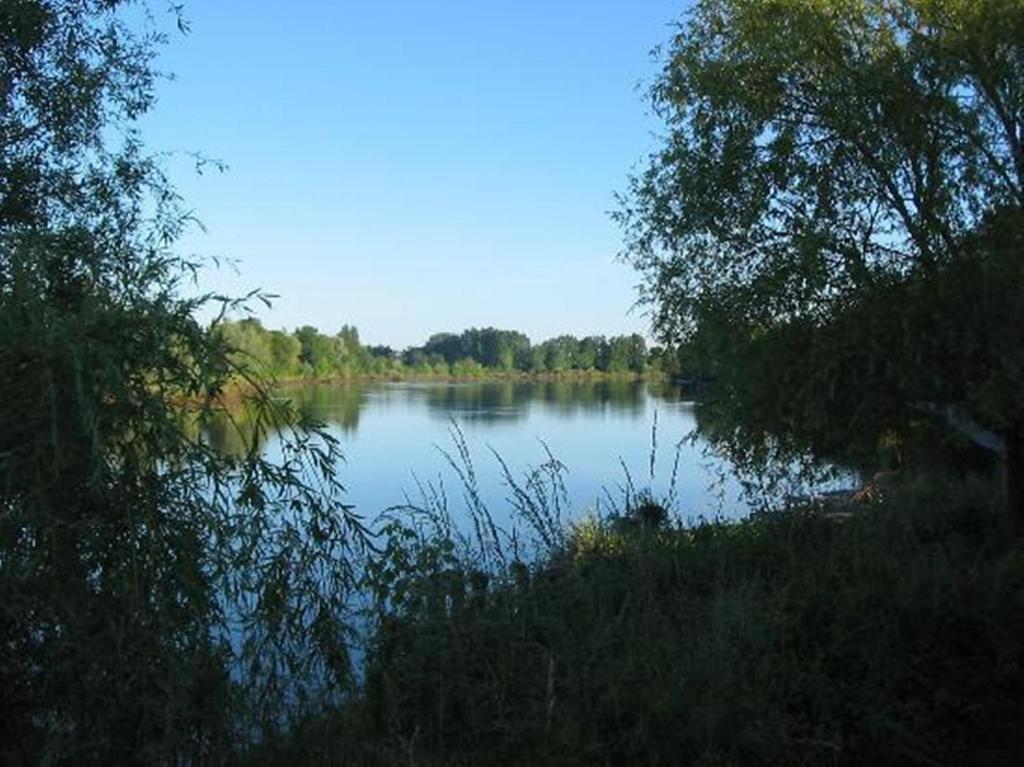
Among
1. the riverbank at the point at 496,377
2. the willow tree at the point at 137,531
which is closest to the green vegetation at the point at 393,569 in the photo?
the willow tree at the point at 137,531

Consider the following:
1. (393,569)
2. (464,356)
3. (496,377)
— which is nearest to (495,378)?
(496,377)

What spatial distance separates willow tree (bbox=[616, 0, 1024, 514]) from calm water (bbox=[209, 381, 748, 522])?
5.79 ft

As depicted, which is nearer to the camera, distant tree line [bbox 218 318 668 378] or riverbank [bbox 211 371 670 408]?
distant tree line [bbox 218 318 668 378]

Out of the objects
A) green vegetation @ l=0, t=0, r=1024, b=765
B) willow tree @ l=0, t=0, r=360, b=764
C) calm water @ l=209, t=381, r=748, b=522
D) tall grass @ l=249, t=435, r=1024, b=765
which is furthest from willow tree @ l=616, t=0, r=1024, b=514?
willow tree @ l=0, t=0, r=360, b=764

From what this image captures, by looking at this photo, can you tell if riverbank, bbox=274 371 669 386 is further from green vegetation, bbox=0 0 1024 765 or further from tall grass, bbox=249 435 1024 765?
tall grass, bbox=249 435 1024 765

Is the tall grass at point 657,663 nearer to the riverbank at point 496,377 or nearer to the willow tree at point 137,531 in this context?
the willow tree at point 137,531

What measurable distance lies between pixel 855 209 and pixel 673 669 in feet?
28.1

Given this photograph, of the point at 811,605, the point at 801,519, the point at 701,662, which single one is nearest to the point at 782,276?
the point at 801,519

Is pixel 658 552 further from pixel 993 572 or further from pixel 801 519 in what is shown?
pixel 993 572

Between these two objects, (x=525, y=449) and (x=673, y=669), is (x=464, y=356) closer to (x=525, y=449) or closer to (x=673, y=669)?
(x=525, y=449)

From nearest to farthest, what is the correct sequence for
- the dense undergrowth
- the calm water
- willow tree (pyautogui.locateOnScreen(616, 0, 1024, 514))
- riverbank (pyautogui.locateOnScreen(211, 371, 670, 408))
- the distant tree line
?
1. the dense undergrowth
2. willow tree (pyautogui.locateOnScreen(616, 0, 1024, 514))
3. the calm water
4. the distant tree line
5. riverbank (pyautogui.locateOnScreen(211, 371, 670, 408))

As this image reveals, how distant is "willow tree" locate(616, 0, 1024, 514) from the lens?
1094cm

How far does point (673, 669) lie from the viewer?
5.05 m

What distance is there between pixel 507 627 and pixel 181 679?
6.19ft
